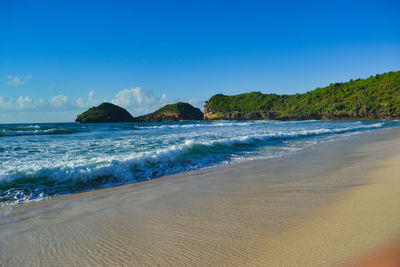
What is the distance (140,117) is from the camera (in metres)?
119

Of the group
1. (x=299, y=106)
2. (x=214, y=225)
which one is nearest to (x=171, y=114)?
(x=299, y=106)

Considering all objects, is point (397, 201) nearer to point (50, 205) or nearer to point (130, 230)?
point (130, 230)

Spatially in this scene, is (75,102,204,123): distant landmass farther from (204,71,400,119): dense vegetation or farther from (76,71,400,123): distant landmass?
(204,71,400,119): dense vegetation

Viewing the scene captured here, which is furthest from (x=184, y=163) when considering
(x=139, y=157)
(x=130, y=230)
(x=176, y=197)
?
(x=130, y=230)

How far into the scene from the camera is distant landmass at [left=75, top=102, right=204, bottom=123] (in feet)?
313

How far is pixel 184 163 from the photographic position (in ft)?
26.2

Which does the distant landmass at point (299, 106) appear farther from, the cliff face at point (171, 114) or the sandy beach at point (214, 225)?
the sandy beach at point (214, 225)

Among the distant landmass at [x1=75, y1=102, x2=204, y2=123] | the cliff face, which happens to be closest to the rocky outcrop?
the distant landmass at [x1=75, y1=102, x2=204, y2=123]

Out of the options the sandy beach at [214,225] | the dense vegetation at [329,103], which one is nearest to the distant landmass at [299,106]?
the dense vegetation at [329,103]

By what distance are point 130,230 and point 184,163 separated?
525 centimetres

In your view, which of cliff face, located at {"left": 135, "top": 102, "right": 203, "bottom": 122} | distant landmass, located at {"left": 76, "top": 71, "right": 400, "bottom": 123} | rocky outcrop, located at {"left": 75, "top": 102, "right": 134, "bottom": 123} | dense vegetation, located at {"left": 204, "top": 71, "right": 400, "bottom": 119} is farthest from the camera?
cliff face, located at {"left": 135, "top": 102, "right": 203, "bottom": 122}

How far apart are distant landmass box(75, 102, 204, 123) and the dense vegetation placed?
1358cm

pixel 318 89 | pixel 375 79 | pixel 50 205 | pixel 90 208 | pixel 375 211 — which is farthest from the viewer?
pixel 318 89

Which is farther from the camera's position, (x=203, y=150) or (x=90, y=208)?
(x=203, y=150)
